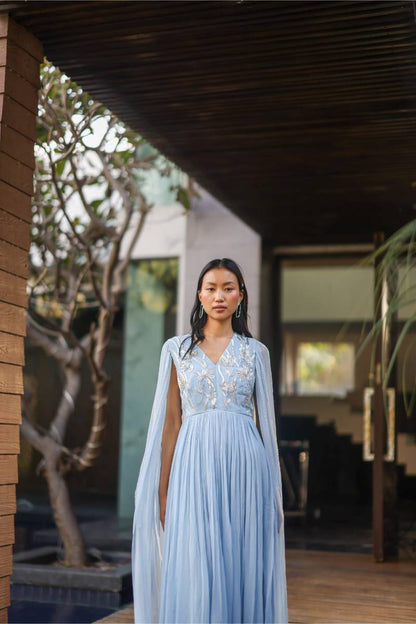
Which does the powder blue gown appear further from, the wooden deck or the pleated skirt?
the wooden deck

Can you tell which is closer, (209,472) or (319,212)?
(209,472)

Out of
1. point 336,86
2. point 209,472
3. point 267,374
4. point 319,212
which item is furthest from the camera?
point 319,212

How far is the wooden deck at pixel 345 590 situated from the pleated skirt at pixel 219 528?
55.0 inches

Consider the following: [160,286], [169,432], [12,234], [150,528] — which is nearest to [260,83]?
[12,234]

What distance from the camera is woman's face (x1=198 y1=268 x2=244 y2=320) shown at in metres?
2.64

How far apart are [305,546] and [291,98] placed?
3.64 metres

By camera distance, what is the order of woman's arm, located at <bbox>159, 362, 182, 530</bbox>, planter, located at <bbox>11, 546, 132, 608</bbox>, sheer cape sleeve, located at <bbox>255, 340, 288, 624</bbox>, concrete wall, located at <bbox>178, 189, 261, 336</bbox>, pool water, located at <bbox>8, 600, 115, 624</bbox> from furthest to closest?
concrete wall, located at <bbox>178, 189, 261, 336</bbox> < planter, located at <bbox>11, 546, 132, 608</bbox> < pool water, located at <bbox>8, 600, 115, 624</bbox> < woman's arm, located at <bbox>159, 362, 182, 530</bbox> < sheer cape sleeve, located at <bbox>255, 340, 288, 624</bbox>

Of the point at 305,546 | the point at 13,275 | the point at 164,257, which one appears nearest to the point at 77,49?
the point at 13,275

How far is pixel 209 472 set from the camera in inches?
99.8

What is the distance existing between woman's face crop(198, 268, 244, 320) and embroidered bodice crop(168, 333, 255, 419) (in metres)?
0.12

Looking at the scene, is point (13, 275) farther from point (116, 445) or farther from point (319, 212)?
point (116, 445)

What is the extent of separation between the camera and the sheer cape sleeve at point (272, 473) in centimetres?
257

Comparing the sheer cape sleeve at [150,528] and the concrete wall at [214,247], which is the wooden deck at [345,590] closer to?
the sheer cape sleeve at [150,528]

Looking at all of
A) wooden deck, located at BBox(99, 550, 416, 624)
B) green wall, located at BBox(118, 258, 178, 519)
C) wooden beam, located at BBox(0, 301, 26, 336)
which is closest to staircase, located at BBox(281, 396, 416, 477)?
green wall, located at BBox(118, 258, 178, 519)
